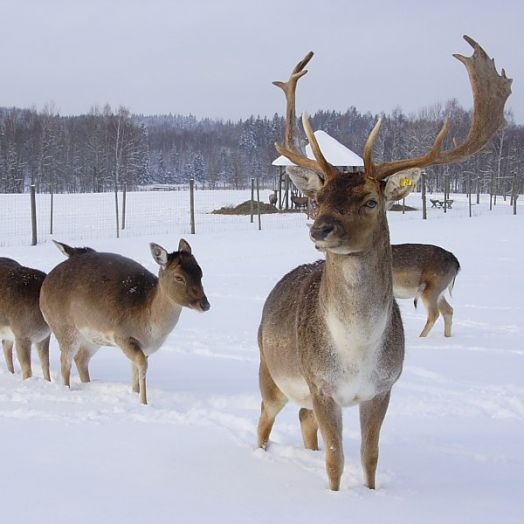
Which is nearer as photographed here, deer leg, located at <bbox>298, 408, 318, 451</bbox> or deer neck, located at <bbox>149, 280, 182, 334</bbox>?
deer leg, located at <bbox>298, 408, 318, 451</bbox>

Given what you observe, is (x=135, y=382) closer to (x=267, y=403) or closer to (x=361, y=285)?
(x=267, y=403)

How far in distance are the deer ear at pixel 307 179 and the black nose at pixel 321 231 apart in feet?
2.16

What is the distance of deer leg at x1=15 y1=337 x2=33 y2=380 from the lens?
8.32 metres

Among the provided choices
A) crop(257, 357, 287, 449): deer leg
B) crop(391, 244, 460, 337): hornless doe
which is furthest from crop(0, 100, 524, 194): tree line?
crop(257, 357, 287, 449): deer leg

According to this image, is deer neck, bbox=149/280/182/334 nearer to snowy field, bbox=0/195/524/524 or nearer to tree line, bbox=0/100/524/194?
snowy field, bbox=0/195/524/524

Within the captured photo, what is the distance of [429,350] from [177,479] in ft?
19.1

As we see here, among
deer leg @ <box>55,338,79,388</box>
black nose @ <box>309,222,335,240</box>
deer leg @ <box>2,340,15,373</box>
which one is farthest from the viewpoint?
deer leg @ <box>2,340,15,373</box>

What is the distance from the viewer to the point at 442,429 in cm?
601

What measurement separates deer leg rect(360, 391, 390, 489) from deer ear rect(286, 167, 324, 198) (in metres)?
1.42

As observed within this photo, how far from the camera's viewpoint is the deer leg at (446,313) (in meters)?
10.6

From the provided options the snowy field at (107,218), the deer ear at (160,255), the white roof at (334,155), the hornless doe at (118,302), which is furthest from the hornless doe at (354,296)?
the white roof at (334,155)

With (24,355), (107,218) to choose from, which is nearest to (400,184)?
(24,355)

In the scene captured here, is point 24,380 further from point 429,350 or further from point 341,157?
point 341,157

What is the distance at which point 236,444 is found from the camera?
551 centimetres
